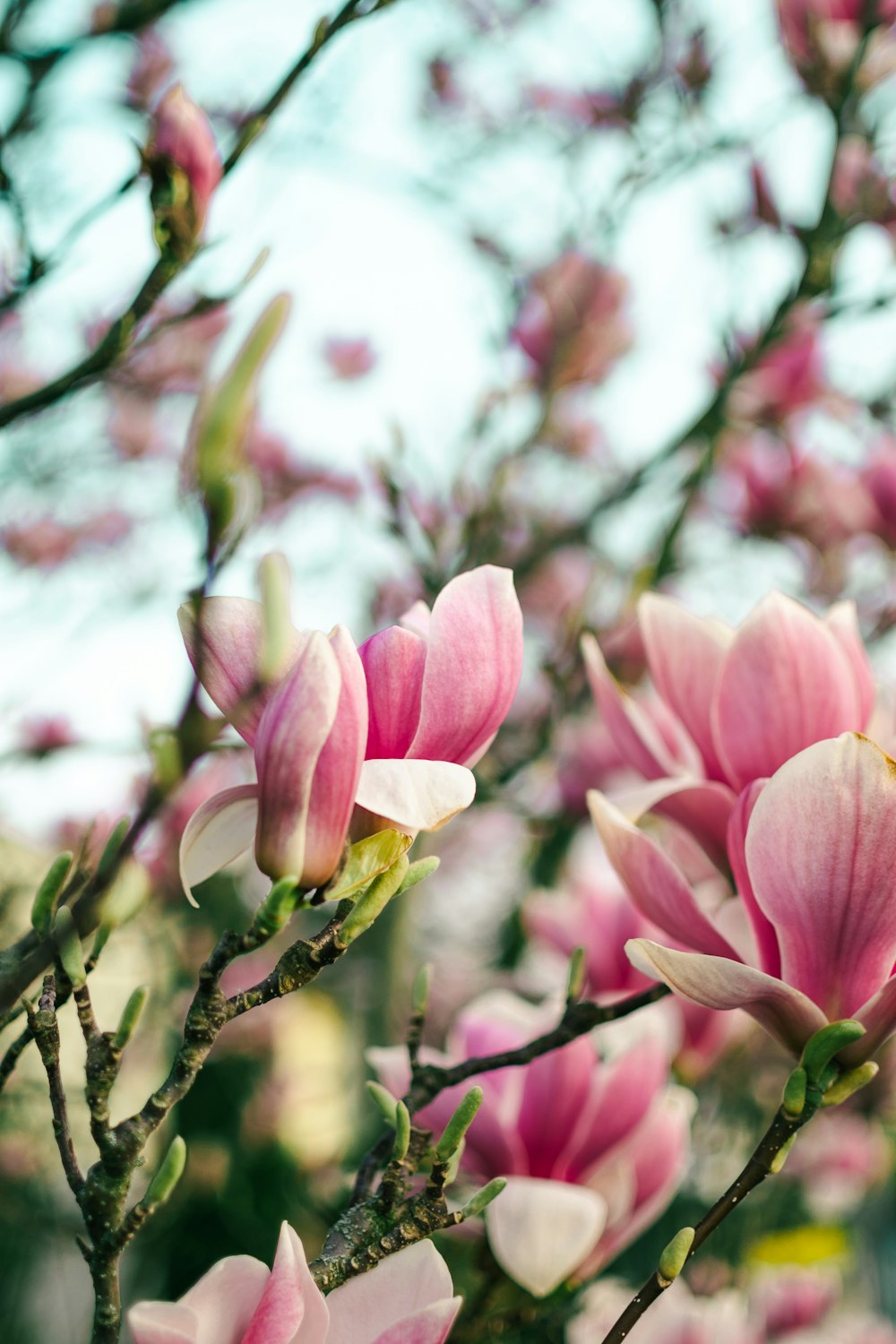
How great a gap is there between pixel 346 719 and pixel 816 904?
222 mm

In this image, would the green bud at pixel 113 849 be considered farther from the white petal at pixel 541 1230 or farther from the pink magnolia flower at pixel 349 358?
the pink magnolia flower at pixel 349 358

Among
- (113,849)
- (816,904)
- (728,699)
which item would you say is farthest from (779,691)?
(113,849)

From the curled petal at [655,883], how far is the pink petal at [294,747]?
189 mm

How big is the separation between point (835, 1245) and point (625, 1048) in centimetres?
59

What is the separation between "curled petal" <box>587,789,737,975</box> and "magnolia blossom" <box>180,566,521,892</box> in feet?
0.30

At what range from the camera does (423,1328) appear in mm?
407

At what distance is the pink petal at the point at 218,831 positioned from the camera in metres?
0.44

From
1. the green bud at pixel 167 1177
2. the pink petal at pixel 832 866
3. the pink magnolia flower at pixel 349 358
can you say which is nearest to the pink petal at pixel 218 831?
the green bud at pixel 167 1177

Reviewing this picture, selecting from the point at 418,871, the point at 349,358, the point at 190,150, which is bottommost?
the point at 349,358

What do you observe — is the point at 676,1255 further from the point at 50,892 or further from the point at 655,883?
the point at 50,892

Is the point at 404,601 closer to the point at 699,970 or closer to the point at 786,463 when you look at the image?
the point at 786,463

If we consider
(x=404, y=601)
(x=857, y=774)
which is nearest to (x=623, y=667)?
(x=404, y=601)

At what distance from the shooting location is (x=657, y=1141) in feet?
2.39

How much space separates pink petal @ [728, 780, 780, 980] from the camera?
516mm
